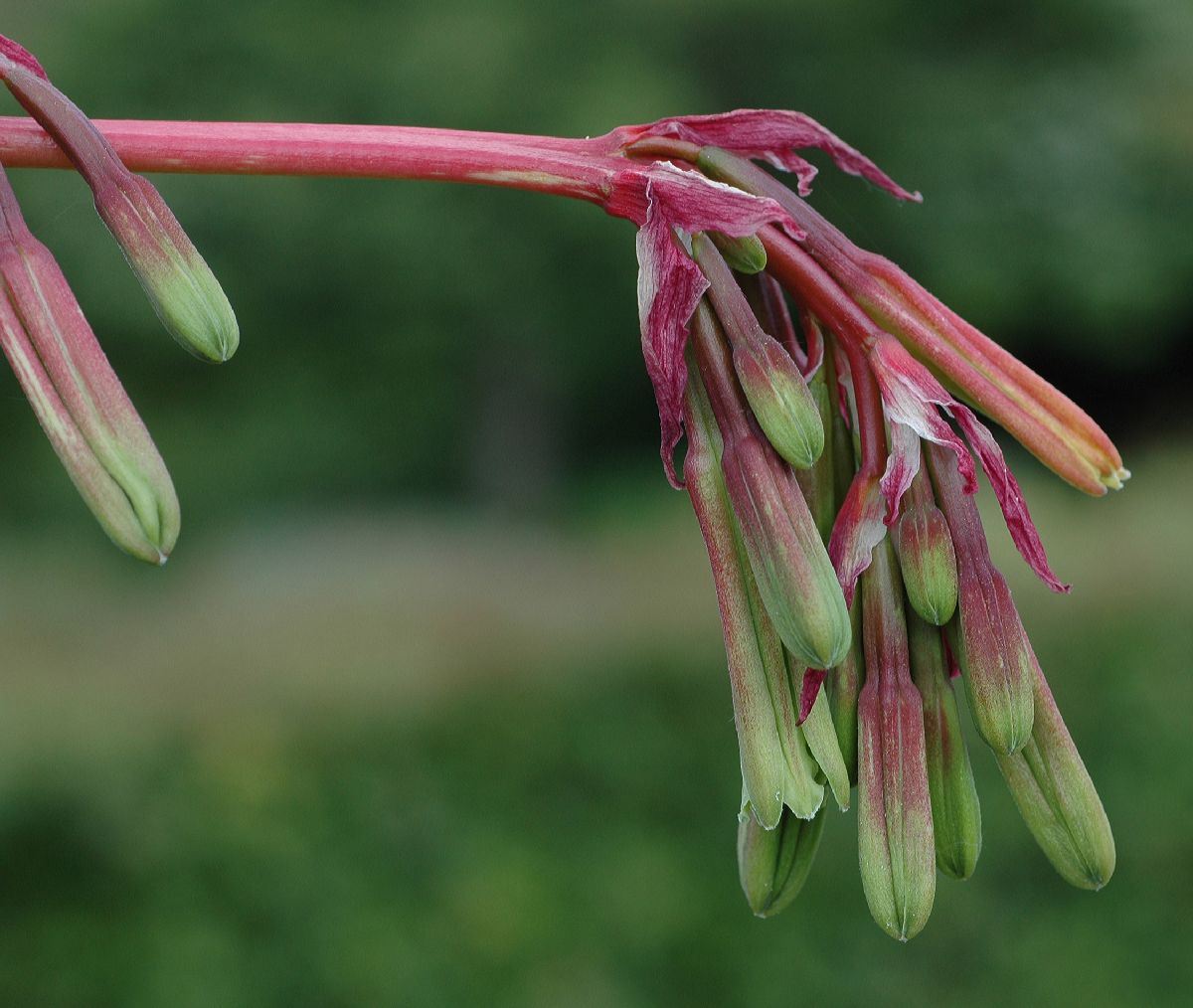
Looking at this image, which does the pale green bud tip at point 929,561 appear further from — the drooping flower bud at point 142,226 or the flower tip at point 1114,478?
the drooping flower bud at point 142,226

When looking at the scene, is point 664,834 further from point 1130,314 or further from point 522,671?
point 1130,314

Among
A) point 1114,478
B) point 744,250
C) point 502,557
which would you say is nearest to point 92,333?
point 744,250

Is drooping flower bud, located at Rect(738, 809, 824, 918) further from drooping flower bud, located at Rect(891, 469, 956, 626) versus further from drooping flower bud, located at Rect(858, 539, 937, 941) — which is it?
drooping flower bud, located at Rect(891, 469, 956, 626)

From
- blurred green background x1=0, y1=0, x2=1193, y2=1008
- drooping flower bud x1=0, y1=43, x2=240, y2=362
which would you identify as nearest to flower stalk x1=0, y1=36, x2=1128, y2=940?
drooping flower bud x1=0, y1=43, x2=240, y2=362

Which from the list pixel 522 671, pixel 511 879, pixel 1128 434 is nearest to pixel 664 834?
pixel 511 879

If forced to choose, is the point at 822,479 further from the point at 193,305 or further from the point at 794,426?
the point at 193,305

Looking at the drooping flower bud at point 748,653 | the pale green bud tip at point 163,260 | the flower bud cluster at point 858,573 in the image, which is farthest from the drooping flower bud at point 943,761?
the pale green bud tip at point 163,260
